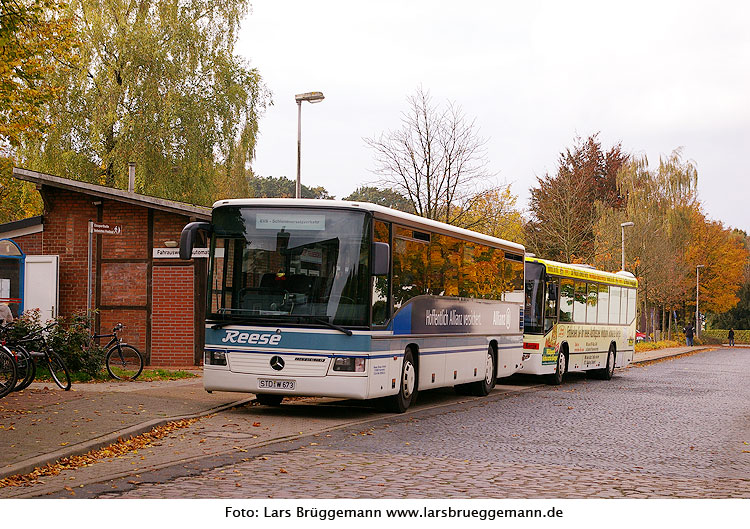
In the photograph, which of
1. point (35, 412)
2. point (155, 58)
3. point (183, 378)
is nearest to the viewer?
point (35, 412)

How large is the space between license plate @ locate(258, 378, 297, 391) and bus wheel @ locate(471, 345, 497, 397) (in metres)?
6.14

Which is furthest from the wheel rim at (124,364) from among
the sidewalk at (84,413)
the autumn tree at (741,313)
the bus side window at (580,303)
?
the autumn tree at (741,313)

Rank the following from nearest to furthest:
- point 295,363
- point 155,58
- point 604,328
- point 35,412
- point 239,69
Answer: point 35,412 → point 295,363 → point 604,328 → point 155,58 → point 239,69

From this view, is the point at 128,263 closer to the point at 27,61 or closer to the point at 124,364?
the point at 124,364

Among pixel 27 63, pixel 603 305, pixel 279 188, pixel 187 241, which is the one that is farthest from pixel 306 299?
pixel 279 188

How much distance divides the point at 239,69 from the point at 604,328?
56.7 ft

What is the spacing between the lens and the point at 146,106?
3400 cm

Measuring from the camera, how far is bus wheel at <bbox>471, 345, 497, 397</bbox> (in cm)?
1892

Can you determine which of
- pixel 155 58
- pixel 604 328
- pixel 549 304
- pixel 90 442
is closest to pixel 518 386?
pixel 549 304

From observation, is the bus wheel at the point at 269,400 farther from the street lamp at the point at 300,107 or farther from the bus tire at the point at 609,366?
the bus tire at the point at 609,366

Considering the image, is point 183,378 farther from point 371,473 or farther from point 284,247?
point 371,473

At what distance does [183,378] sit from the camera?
18938 mm

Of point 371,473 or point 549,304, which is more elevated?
point 549,304

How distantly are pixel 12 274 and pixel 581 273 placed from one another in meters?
13.8
